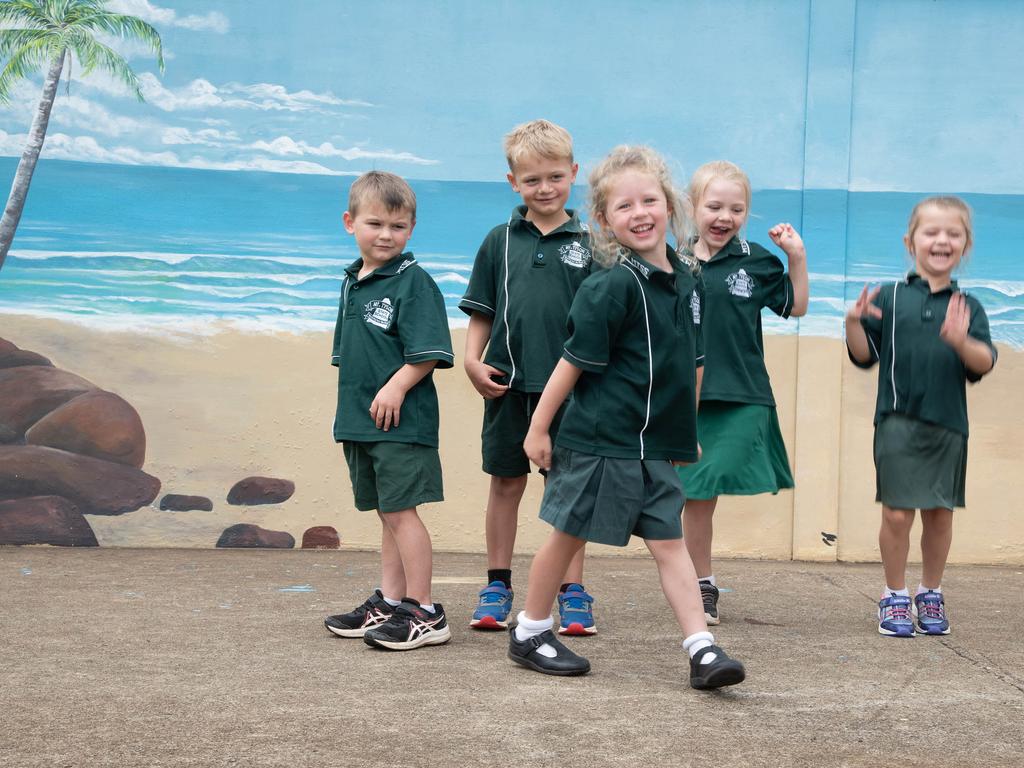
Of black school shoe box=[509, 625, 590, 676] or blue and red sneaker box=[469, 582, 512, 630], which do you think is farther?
blue and red sneaker box=[469, 582, 512, 630]

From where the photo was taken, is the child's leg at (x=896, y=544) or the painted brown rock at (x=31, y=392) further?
the painted brown rock at (x=31, y=392)

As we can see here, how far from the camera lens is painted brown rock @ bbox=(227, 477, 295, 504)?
5.31m

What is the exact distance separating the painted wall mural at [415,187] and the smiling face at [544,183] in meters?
1.66

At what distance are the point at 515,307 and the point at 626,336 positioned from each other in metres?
0.66

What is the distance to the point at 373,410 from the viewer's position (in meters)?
3.43

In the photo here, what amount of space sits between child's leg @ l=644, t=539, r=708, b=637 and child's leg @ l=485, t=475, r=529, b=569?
81 cm

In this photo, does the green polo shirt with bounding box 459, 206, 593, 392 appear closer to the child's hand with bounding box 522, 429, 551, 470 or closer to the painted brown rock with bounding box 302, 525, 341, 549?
the child's hand with bounding box 522, 429, 551, 470

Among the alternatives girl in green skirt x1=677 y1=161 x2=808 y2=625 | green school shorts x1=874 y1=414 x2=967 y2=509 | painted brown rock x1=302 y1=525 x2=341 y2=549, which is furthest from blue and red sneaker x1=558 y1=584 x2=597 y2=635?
painted brown rock x1=302 y1=525 x2=341 y2=549

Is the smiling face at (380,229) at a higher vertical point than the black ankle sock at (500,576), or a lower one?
higher

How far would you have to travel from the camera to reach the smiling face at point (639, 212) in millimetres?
3102

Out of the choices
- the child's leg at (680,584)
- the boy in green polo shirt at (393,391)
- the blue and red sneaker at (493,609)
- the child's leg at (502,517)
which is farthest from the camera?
the child's leg at (502,517)

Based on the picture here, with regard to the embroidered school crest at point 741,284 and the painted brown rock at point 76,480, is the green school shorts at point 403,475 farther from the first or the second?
the painted brown rock at point 76,480

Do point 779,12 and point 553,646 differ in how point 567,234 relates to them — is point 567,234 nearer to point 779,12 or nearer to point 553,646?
point 553,646

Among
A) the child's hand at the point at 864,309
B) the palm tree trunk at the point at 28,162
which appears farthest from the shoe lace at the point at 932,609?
the palm tree trunk at the point at 28,162
